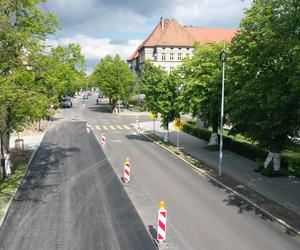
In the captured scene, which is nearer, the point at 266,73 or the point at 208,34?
the point at 266,73

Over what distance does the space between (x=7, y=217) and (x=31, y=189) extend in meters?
4.02

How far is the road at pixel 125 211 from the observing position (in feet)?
42.2

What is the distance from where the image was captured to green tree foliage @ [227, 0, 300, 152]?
19031mm

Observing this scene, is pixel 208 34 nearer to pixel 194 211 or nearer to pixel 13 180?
pixel 13 180

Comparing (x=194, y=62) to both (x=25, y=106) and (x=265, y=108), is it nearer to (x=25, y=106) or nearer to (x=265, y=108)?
(x=265, y=108)

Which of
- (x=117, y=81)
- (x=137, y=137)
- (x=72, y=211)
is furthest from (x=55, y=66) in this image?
(x=117, y=81)

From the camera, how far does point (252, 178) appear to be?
860 inches

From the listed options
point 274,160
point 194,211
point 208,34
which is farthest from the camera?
point 208,34

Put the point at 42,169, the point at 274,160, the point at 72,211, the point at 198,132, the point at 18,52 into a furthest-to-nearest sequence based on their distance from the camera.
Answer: the point at 198,132 < the point at 42,169 < the point at 274,160 < the point at 18,52 < the point at 72,211

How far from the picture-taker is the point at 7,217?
1491 cm

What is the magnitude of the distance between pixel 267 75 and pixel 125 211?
10676 millimetres

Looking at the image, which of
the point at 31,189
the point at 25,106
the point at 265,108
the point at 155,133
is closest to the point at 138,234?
the point at 31,189

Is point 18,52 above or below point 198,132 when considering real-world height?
above

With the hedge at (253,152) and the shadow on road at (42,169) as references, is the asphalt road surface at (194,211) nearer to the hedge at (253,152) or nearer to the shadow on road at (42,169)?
the shadow on road at (42,169)
